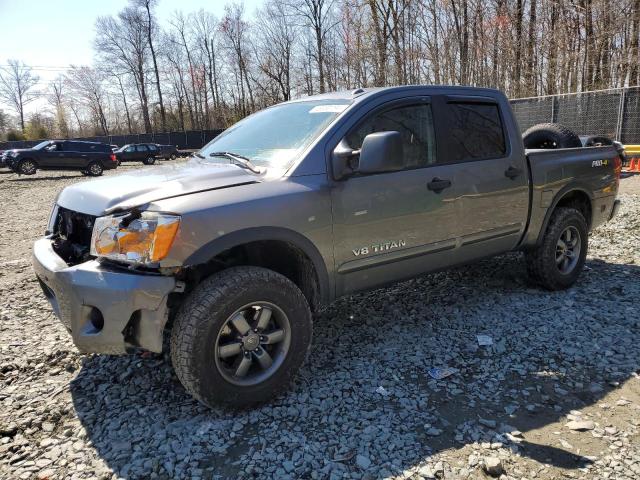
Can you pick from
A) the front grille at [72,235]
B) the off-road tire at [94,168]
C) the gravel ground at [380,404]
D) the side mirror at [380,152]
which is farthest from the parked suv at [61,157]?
the side mirror at [380,152]

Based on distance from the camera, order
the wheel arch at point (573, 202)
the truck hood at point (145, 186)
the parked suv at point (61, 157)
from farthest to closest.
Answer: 1. the parked suv at point (61, 157)
2. the wheel arch at point (573, 202)
3. the truck hood at point (145, 186)

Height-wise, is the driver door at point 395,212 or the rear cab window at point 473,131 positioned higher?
the rear cab window at point 473,131

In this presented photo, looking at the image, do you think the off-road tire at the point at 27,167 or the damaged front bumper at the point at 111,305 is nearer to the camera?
the damaged front bumper at the point at 111,305

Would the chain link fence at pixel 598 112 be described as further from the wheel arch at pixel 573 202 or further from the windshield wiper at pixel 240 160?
the windshield wiper at pixel 240 160

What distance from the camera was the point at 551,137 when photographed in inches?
208

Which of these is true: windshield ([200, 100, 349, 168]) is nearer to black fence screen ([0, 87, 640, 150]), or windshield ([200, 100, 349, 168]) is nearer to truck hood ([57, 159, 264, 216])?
truck hood ([57, 159, 264, 216])

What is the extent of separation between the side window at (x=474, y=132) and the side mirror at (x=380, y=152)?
3.09 ft

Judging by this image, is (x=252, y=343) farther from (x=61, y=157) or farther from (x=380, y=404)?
(x=61, y=157)

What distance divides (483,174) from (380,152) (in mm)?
1356

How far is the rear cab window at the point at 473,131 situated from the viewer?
3762mm

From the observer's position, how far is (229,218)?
2.65 m

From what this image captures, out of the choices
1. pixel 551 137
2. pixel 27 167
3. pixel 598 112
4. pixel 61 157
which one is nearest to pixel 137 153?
pixel 61 157

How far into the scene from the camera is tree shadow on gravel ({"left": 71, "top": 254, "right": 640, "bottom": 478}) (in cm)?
243

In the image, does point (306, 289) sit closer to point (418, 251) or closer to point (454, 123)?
point (418, 251)
